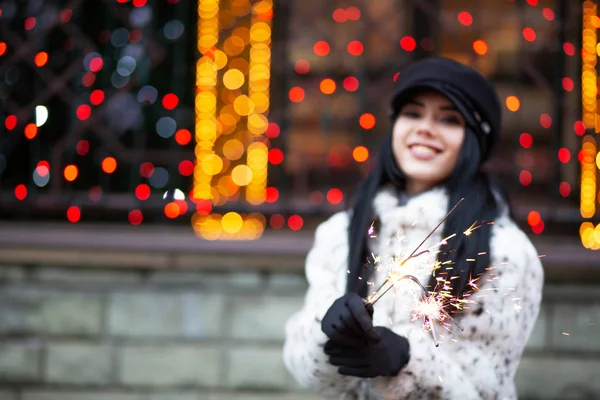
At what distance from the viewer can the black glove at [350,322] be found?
1485 mm

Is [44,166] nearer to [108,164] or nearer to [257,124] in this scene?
[108,164]

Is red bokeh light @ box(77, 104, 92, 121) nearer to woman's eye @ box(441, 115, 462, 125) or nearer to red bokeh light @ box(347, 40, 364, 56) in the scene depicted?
red bokeh light @ box(347, 40, 364, 56)

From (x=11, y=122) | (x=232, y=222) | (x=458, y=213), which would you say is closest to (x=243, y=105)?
(x=232, y=222)

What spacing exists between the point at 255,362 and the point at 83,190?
1569 millimetres

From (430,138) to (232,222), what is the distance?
6.70ft

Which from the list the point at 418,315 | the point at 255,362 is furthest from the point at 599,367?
the point at 418,315

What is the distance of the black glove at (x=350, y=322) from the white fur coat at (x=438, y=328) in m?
0.22

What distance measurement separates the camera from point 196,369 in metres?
3.32

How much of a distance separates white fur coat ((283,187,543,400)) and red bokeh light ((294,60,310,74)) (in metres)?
2.41

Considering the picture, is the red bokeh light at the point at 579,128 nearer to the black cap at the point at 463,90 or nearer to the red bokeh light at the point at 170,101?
the black cap at the point at 463,90

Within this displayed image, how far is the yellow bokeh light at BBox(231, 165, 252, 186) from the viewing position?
14.1 feet

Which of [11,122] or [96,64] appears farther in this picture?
[96,64]

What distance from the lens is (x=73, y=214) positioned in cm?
357

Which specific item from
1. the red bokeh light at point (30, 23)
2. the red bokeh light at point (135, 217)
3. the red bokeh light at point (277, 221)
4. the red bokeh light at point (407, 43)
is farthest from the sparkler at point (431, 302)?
the red bokeh light at point (30, 23)
